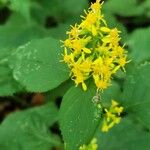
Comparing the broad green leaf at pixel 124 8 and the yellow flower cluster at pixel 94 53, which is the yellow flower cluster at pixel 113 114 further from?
the broad green leaf at pixel 124 8

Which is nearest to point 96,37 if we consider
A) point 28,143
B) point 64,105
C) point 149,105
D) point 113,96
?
point 64,105

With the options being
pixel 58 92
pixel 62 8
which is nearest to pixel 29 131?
pixel 58 92

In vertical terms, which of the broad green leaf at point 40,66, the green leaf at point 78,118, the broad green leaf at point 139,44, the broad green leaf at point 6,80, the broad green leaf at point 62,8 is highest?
the broad green leaf at point 40,66

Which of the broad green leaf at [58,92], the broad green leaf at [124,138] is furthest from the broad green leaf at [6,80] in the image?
the broad green leaf at [58,92]

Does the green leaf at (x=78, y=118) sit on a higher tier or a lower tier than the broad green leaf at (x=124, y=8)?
higher

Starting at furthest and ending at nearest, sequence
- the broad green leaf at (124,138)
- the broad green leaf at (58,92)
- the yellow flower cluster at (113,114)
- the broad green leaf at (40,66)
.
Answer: the broad green leaf at (58,92)
the broad green leaf at (124,138)
the yellow flower cluster at (113,114)
the broad green leaf at (40,66)

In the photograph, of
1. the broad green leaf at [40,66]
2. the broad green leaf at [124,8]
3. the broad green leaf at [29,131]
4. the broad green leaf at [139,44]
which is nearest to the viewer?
the broad green leaf at [40,66]

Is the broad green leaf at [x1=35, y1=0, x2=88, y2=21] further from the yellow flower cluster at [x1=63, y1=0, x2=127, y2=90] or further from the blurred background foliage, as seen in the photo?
the yellow flower cluster at [x1=63, y1=0, x2=127, y2=90]

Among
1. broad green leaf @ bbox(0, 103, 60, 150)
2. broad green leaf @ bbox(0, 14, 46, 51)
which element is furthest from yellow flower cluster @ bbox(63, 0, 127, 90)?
broad green leaf @ bbox(0, 14, 46, 51)
